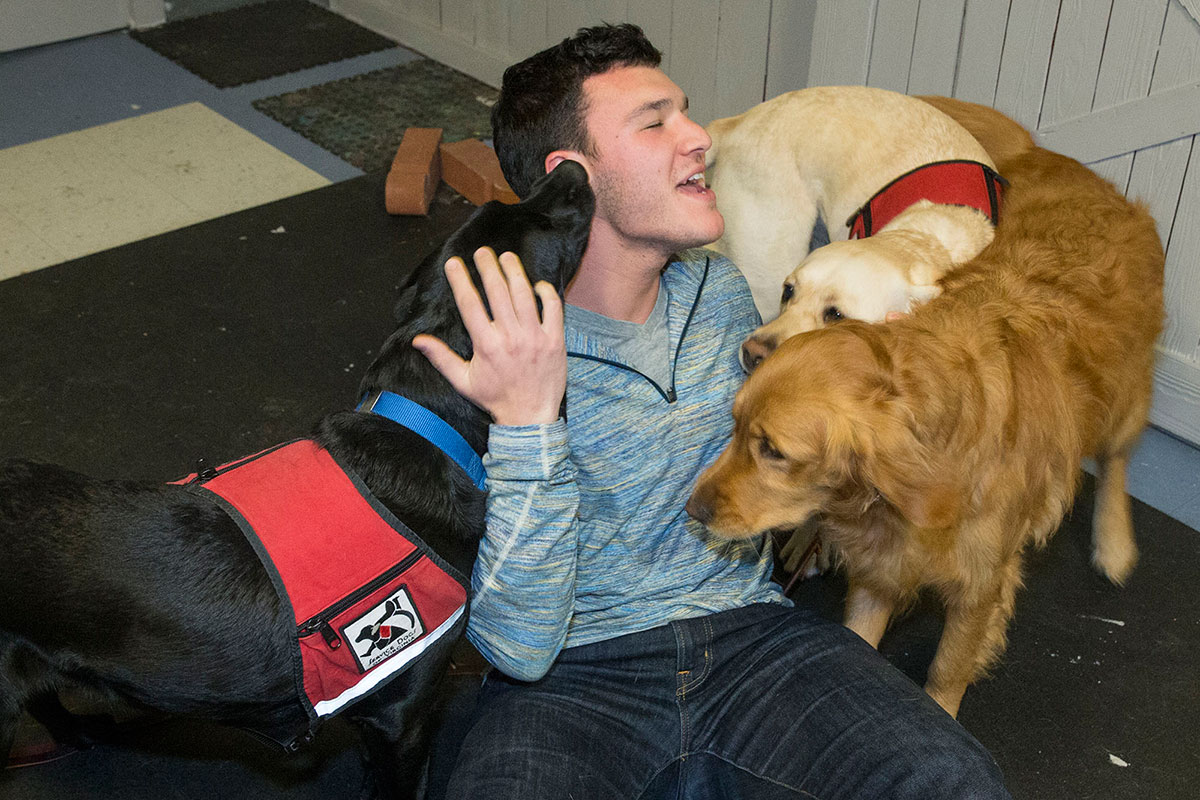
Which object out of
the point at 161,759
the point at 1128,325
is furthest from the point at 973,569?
the point at 161,759

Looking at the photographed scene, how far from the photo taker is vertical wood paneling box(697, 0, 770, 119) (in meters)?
3.60

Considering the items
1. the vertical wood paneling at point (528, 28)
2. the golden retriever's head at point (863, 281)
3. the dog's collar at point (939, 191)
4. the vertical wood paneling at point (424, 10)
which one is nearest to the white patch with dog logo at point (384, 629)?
the golden retriever's head at point (863, 281)

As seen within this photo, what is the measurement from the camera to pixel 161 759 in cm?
192

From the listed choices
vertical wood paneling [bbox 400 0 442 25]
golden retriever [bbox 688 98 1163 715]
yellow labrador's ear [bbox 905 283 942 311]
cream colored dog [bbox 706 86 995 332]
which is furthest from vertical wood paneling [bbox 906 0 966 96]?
vertical wood paneling [bbox 400 0 442 25]

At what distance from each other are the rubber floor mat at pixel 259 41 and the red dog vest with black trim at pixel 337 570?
151 inches

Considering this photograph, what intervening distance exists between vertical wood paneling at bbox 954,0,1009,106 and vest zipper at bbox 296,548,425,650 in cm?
230

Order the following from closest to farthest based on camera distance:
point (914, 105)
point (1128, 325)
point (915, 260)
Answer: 1. point (1128, 325)
2. point (915, 260)
3. point (914, 105)

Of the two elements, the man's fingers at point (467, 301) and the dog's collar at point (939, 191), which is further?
the dog's collar at point (939, 191)

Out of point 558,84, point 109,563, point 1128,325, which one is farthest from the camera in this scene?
point 1128,325

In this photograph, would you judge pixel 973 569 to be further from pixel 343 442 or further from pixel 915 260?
pixel 343 442

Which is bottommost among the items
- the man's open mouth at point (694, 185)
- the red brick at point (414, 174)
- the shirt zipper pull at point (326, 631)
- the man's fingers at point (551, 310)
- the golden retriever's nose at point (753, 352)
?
the red brick at point (414, 174)

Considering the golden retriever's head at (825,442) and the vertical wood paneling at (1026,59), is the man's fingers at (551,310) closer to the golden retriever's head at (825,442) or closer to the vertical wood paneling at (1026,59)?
the golden retriever's head at (825,442)

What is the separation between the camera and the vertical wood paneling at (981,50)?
9.13 feet

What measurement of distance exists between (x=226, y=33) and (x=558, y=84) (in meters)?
4.14
